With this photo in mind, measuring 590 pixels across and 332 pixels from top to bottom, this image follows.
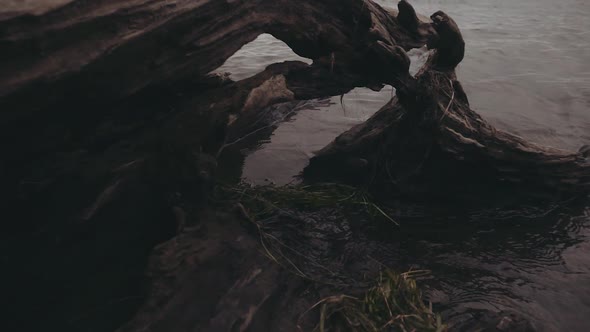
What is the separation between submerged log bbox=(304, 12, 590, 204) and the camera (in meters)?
3.73

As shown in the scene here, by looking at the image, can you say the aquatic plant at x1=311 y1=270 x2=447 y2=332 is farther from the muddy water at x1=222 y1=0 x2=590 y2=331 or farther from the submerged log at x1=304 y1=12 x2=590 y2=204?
the submerged log at x1=304 y1=12 x2=590 y2=204

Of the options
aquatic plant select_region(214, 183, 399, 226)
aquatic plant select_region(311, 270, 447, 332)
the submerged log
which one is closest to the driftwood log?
the submerged log

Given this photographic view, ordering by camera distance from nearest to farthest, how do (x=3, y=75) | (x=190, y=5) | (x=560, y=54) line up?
(x=3, y=75) → (x=190, y=5) → (x=560, y=54)

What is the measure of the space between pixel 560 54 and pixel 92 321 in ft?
35.3

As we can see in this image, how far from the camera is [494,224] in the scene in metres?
3.99

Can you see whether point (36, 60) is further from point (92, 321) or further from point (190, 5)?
point (92, 321)

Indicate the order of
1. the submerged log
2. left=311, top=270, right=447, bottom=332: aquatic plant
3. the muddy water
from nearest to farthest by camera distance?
left=311, top=270, right=447, bottom=332: aquatic plant
the muddy water
the submerged log

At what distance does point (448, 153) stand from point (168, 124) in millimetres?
2397

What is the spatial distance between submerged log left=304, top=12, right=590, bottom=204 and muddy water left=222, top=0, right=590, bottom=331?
24 cm

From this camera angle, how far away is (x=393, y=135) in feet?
13.4

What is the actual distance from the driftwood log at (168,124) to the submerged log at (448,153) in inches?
0.5

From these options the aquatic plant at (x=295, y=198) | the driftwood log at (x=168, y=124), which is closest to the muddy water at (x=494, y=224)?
the aquatic plant at (x=295, y=198)

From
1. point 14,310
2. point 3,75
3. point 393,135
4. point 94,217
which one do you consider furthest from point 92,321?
point 393,135

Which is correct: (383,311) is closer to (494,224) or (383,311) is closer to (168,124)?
(494,224)
